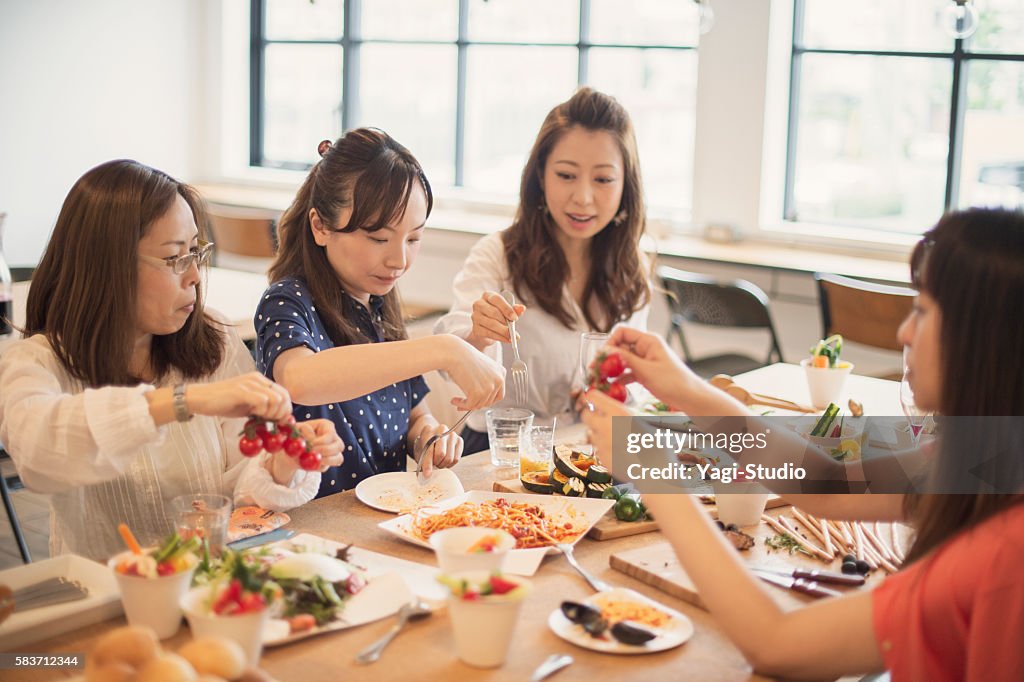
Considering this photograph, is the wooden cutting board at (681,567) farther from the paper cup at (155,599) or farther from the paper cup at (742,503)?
the paper cup at (155,599)

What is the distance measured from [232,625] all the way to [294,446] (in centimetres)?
34

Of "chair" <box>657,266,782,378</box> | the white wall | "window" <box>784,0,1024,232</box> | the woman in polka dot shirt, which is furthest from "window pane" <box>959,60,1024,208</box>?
the white wall

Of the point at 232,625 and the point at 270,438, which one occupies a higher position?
the point at 270,438

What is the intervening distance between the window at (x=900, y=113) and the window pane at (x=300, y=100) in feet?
9.70

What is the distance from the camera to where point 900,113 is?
4.84 metres

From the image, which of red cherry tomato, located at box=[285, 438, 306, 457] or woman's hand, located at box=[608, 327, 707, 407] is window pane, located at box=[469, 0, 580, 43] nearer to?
woman's hand, located at box=[608, 327, 707, 407]

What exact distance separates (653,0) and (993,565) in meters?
4.71

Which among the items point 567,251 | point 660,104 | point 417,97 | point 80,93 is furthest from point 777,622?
point 80,93

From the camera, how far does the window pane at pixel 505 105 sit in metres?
5.92

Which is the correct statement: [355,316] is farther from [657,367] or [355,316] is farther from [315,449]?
[657,367]

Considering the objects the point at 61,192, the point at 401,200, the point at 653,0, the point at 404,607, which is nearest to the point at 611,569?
the point at 404,607

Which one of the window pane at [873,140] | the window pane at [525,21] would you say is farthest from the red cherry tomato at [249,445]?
the window pane at [525,21]

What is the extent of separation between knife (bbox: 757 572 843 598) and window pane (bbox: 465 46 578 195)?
182 inches

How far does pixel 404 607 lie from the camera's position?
1.38m
